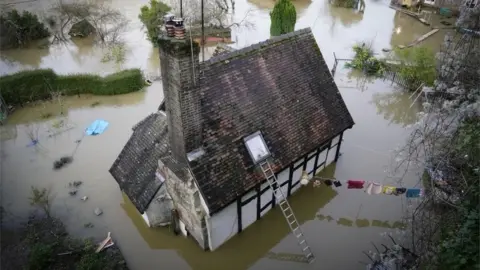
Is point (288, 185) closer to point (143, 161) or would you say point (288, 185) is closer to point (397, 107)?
point (143, 161)

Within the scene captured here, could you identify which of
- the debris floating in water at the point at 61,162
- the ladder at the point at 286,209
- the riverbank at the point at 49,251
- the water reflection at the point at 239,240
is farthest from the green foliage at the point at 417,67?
the debris floating in water at the point at 61,162

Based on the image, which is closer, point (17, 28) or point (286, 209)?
point (286, 209)

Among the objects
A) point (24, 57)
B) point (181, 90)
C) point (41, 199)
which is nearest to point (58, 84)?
point (24, 57)

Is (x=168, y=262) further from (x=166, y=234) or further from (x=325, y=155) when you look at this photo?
(x=325, y=155)

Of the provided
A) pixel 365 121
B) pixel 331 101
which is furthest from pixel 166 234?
pixel 365 121

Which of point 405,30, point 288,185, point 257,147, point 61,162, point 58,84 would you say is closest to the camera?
point 257,147

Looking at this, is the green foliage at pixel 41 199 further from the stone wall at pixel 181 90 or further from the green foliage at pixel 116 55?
the green foliage at pixel 116 55
